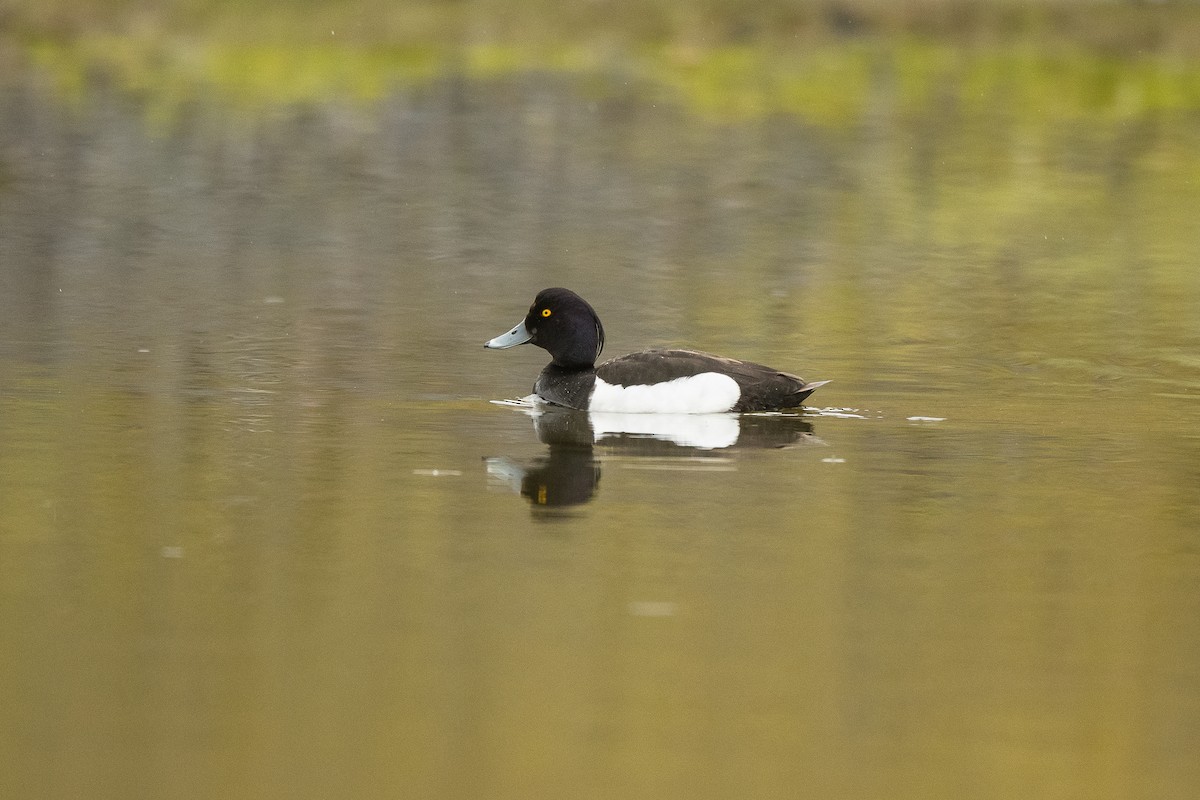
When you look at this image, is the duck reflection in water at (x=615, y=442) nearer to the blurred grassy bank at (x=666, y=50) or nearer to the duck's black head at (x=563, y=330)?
the duck's black head at (x=563, y=330)

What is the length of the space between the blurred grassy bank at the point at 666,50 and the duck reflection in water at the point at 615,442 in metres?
22.5

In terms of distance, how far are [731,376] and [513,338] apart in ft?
6.22

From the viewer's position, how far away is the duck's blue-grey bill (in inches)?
583

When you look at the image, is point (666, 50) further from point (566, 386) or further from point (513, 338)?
point (566, 386)

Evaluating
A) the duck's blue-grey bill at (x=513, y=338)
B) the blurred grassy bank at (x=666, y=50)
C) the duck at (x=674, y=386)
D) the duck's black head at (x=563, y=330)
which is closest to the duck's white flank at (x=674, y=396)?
the duck at (x=674, y=386)

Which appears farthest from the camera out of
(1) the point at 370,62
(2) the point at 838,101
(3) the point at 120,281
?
(1) the point at 370,62

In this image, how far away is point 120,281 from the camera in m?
20.0

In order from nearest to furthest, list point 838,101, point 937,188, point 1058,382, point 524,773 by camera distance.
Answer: point 524,773 → point 1058,382 → point 937,188 → point 838,101

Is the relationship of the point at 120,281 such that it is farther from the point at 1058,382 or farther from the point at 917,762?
the point at 917,762

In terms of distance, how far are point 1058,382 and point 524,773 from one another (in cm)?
903

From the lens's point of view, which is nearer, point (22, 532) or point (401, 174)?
point (22, 532)

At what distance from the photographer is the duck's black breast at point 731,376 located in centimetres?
1369

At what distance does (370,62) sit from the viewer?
133ft

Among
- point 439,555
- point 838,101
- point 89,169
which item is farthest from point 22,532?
point 838,101
